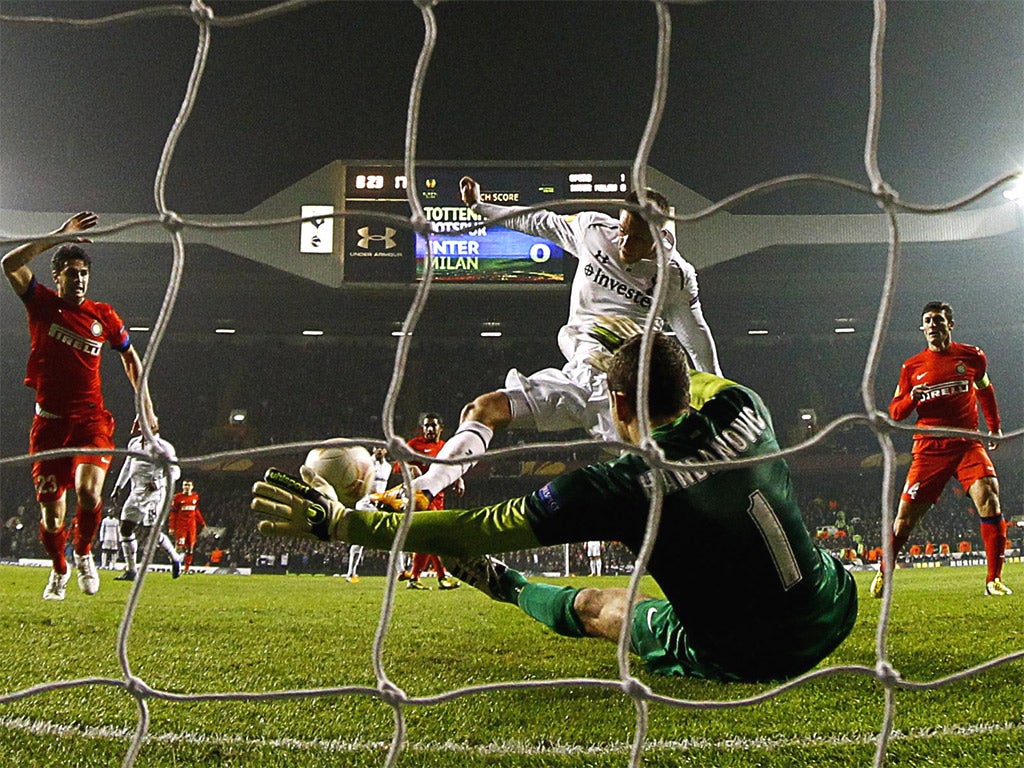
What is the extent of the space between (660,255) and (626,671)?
2.45ft

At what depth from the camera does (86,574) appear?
433cm

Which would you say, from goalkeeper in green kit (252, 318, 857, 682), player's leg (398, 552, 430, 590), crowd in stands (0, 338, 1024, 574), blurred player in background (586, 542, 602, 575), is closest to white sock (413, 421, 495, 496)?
goalkeeper in green kit (252, 318, 857, 682)

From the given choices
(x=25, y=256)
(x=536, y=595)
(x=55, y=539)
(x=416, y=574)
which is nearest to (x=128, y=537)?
(x=55, y=539)

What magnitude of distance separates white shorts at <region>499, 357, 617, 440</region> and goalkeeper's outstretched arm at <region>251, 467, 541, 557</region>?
139 centimetres

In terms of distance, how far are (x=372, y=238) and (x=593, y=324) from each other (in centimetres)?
688

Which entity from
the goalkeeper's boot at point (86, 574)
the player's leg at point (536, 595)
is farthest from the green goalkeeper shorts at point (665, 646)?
the goalkeeper's boot at point (86, 574)

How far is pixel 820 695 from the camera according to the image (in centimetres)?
238

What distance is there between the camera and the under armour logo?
9.81 m

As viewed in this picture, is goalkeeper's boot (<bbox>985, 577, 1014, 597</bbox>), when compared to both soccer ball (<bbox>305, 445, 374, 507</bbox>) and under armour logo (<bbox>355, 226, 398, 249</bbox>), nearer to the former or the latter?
soccer ball (<bbox>305, 445, 374, 507</bbox>)

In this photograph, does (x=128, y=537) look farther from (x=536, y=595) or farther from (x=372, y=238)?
(x=372, y=238)

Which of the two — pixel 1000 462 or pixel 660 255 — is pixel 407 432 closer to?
pixel 1000 462

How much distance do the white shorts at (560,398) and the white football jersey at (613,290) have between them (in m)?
0.10

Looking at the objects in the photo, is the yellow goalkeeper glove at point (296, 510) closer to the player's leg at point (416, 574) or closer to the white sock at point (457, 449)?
the white sock at point (457, 449)

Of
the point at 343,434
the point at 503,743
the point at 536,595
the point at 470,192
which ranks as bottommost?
the point at 343,434
